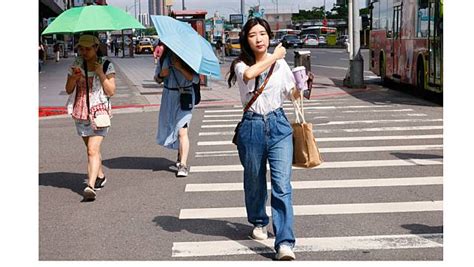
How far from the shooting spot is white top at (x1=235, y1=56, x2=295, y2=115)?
588cm

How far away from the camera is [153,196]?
27.9 feet

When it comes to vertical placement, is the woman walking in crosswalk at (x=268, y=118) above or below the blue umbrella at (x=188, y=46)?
below

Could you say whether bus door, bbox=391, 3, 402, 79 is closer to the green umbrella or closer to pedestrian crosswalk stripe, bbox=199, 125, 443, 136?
pedestrian crosswalk stripe, bbox=199, 125, 443, 136

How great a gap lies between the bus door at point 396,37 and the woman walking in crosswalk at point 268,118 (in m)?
17.0

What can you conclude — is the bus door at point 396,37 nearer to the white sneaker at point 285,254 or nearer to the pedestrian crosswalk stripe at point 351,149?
the pedestrian crosswalk stripe at point 351,149

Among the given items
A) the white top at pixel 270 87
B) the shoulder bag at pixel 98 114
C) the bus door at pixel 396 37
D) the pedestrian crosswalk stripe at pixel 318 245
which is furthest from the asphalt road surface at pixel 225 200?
the bus door at pixel 396 37

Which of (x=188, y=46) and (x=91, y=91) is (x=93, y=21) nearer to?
(x=91, y=91)

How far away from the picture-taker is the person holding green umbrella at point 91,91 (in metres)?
8.12

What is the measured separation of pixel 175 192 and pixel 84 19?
2.18 meters

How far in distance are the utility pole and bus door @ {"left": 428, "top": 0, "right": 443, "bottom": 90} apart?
5.07 metres

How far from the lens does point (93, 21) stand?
7.89 meters

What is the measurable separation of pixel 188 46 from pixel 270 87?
3437mm

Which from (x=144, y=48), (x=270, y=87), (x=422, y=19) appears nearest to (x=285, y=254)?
(x=270, y=87)

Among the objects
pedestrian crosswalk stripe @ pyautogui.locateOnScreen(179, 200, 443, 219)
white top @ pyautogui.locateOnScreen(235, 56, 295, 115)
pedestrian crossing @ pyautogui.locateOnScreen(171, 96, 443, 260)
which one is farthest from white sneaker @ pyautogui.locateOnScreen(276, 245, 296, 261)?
pedestrian crosswalk stripe @ pyautogui.locateOnScreen(179, 200, 443, 219)
